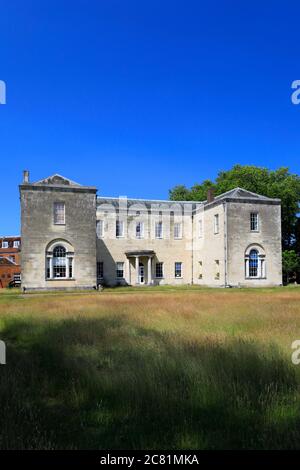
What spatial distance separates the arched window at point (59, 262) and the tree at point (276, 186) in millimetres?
24148

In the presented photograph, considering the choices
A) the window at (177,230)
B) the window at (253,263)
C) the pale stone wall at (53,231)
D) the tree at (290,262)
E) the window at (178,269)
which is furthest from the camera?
the window at (177,230)

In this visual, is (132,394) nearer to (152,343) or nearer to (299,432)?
(299,432)

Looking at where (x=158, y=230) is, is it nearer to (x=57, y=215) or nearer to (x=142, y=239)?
(x=142, y=239)

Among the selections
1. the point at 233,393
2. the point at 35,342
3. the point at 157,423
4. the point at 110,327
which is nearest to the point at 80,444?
the point at 157,423

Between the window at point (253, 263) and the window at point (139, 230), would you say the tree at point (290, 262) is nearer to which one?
the window at point (253, 263)

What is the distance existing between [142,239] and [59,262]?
1124cm

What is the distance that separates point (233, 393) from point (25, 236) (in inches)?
1215

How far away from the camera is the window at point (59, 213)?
34938 mm

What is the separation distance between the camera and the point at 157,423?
500 centimetres

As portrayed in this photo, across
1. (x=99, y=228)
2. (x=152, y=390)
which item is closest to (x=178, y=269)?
(x=99, y=228)

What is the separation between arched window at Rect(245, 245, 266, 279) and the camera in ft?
127

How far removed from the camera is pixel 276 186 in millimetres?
48562

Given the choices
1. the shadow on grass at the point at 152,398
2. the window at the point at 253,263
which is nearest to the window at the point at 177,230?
the window at the point at 253,263

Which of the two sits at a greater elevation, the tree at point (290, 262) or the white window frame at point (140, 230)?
the white window frame at point (140, 230)
